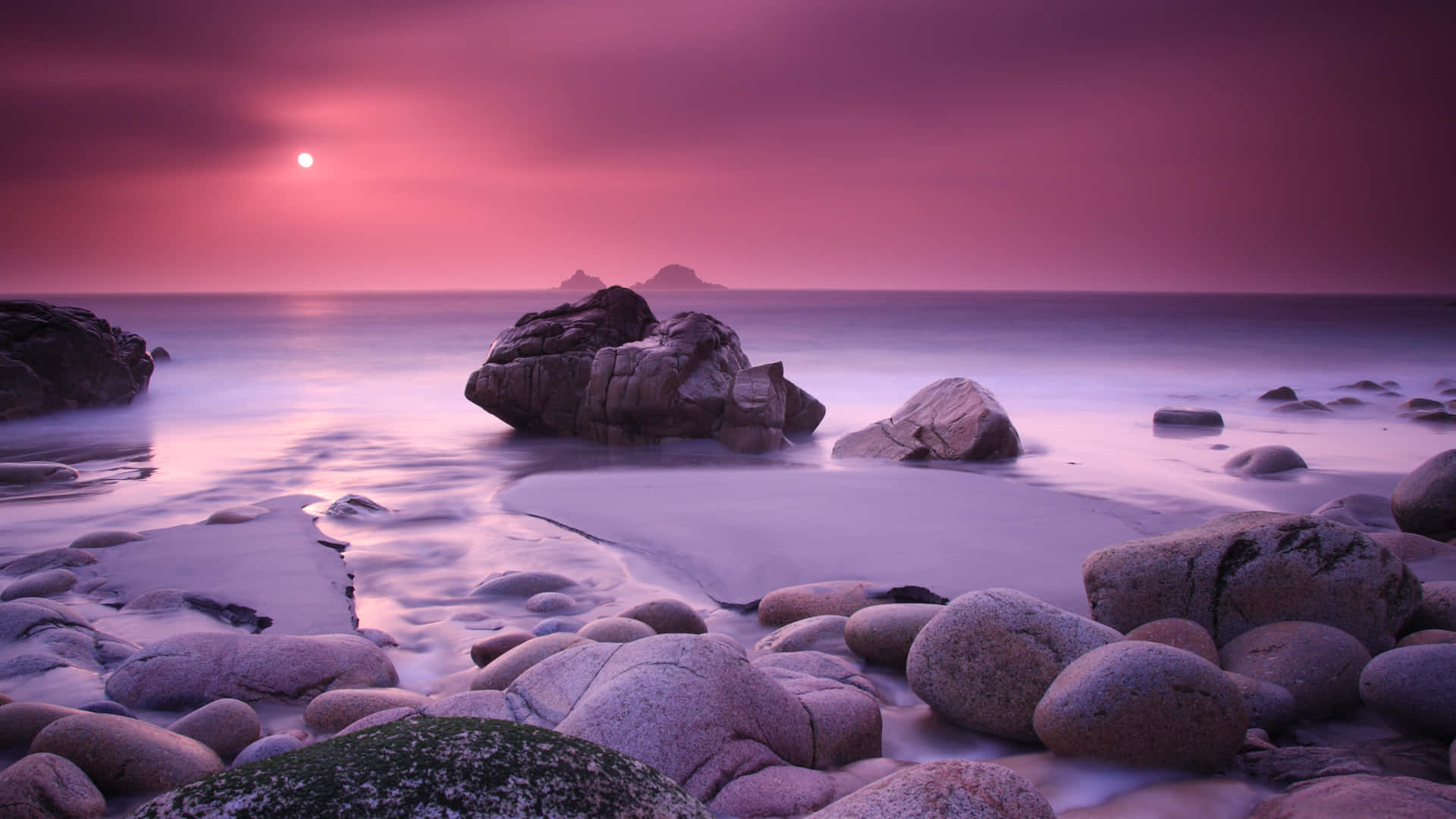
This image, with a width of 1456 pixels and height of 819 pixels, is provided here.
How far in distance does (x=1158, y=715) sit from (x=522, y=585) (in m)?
3.93

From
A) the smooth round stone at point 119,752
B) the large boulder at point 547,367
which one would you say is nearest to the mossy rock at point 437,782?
the smooth round stone at point 119,752

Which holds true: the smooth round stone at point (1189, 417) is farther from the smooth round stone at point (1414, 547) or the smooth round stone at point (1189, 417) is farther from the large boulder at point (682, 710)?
the large boulder at point (682, 710)

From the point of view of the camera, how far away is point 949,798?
87.0 inches

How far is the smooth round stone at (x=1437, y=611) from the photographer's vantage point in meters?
3.91

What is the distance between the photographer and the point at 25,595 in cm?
521

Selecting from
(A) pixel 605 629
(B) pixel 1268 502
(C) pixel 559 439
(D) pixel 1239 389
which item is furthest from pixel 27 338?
(D) pixel 1239 389

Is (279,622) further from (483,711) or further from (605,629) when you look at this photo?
(483,711)

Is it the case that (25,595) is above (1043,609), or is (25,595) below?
below

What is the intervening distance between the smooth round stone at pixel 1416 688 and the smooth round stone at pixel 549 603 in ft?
13.0

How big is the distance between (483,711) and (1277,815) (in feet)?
8.43

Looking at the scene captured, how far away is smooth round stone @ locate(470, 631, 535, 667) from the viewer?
4.37 m

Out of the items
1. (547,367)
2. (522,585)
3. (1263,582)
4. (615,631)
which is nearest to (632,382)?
(547,367)

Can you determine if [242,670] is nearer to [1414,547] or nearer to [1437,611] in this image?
[1437,611]

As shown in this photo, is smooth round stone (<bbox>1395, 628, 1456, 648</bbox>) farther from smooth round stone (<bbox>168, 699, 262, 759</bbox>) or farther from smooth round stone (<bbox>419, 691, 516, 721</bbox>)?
smooth round stone (<bbox>168, 699, 262, 759</bbox>)
